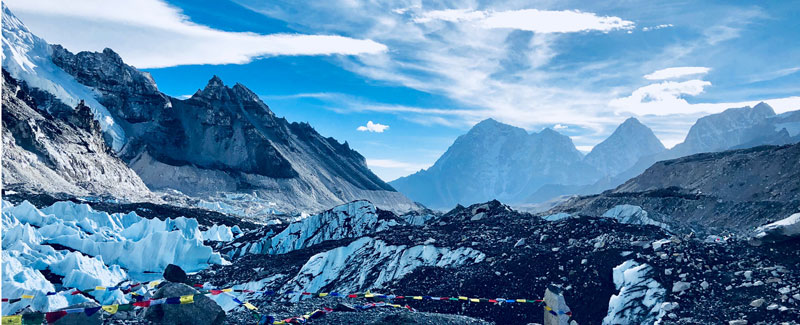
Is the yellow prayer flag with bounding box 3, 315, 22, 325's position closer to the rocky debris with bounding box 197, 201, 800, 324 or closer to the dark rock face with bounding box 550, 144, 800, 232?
the rocky debris with bounding box 197, 201, 800, 324

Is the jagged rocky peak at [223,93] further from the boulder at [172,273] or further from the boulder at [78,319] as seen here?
the boulder at [78,319]

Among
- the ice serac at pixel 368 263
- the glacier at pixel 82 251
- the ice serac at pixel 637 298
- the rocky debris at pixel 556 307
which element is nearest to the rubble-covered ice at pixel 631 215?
the ice serac at pixel 368 263

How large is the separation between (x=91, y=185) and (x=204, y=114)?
66.2 m

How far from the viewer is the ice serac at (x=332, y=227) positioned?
3462 centimetres

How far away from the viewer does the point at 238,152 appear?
464ft

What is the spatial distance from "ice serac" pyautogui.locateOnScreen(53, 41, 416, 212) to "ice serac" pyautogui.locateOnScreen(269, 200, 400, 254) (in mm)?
82379

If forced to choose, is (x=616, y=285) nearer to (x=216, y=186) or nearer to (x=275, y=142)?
(x=216, y=186)

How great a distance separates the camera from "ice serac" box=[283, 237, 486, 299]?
20.0 meters

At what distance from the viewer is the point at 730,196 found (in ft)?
188

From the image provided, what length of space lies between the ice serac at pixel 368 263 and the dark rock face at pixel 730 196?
23.9 meters

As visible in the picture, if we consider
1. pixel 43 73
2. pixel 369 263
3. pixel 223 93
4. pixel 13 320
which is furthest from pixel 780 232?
pixel 223 93

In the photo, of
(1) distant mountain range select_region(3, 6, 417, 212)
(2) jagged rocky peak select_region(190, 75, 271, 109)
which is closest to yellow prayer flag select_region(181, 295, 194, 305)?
(1) distant mountain range select_region(3, 6, 417, 212)

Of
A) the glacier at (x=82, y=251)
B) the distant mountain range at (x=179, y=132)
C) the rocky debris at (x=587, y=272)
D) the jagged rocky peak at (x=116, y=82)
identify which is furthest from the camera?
the jagged rocky peak at (x=116, y=82)

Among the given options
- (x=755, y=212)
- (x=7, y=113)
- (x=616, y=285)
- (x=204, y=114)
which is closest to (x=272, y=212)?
(x=7, y=113)
